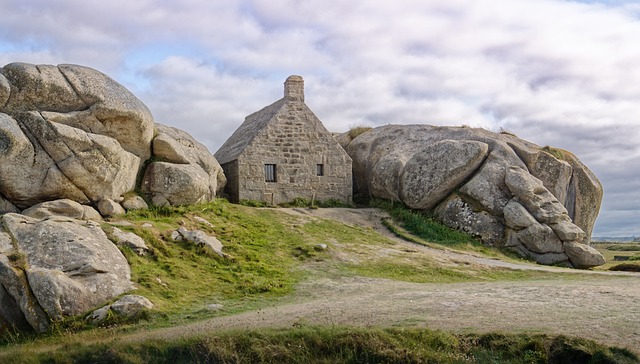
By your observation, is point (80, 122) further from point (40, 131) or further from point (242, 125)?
point (242, 125)

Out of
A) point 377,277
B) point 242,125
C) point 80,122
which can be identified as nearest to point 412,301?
point 377,277

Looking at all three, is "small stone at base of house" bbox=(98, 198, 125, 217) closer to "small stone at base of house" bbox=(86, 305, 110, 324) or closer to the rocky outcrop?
the rocky outcrop

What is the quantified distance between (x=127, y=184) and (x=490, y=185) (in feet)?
53.0

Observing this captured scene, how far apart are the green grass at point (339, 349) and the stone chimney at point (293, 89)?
20461 mm

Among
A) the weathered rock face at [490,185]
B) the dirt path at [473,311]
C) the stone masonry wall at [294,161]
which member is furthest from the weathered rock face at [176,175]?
the weathered rock face at [490,185]

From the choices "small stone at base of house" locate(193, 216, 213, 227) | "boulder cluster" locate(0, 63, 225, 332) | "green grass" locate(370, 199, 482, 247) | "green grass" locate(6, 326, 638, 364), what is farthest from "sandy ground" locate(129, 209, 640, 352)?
"green grass" locate(370, 199, 482, 247)

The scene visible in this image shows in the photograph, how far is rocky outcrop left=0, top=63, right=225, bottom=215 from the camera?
2117 cm

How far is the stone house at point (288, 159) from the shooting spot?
101ft

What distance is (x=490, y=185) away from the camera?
30281 mm

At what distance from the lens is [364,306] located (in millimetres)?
15922

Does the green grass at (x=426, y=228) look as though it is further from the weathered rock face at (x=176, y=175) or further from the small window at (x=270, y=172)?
the weathered rock face at (x=176, y=175)

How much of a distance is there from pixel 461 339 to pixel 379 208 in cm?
2002

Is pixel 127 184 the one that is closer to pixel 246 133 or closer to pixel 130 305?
pixel 130 305

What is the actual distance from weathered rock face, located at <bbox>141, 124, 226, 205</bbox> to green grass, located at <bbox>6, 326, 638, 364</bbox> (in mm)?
11715
